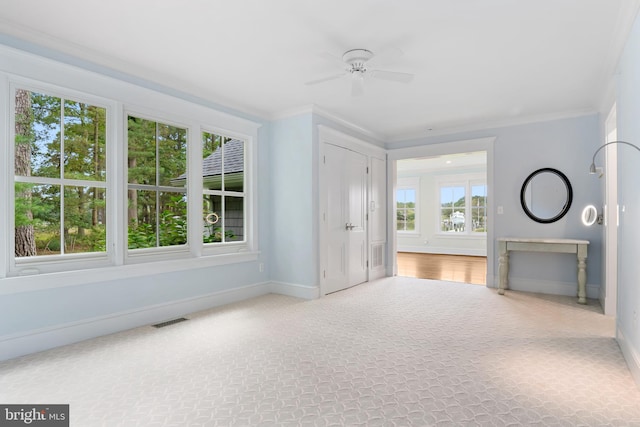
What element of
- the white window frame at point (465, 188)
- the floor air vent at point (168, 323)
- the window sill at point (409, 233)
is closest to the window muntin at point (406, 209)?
the window sill at point (409, 233)

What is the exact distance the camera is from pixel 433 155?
19.4 ft

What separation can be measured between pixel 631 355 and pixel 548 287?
104 inches

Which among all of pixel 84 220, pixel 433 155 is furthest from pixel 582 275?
pixel 84 220

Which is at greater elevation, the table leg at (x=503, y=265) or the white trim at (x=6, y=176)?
the white trim at (x=6, y=176)

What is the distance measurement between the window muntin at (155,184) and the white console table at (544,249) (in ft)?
13.8

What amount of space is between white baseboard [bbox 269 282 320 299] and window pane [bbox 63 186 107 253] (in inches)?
88.1

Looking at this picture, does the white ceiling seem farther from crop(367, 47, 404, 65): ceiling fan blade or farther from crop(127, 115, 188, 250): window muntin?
crop(127, 115, 188, 250): window muntin

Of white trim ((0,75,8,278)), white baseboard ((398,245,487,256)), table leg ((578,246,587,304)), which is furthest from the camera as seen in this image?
white baseboard ((398,245,487,256))

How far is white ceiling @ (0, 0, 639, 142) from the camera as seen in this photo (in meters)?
2.42

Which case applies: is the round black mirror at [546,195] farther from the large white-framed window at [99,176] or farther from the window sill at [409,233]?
the window sill at [409,233]

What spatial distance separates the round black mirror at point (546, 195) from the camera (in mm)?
4824

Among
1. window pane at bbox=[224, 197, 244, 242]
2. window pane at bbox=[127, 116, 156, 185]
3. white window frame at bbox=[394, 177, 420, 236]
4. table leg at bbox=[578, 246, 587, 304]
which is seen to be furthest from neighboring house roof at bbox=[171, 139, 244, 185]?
white window frame at bbox=[394, 177, 420, 236]

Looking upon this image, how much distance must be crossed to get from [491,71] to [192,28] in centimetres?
278

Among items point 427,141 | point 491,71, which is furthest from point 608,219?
point 427,141
